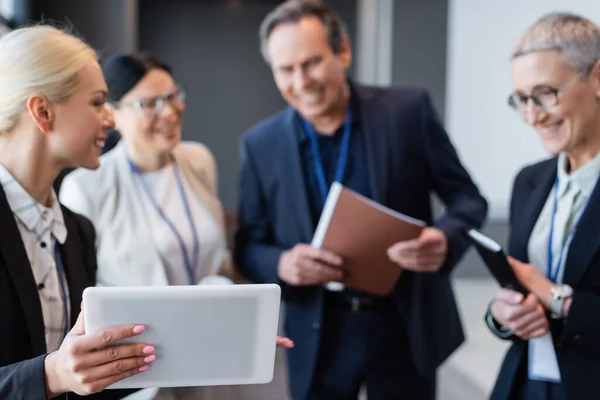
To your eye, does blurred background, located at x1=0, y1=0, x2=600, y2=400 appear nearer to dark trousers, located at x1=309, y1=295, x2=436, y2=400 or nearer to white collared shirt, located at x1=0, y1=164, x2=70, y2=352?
dark trousers, located at x1=309, y1=295, x2=436, y2=400

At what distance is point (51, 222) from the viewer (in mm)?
1505

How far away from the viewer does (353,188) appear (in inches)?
87.7

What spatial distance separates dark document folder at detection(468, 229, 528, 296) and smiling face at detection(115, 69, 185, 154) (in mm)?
1169

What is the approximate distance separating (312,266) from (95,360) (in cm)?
96

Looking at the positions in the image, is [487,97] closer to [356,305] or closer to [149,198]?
[356,305]

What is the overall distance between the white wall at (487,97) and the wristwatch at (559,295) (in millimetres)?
4345

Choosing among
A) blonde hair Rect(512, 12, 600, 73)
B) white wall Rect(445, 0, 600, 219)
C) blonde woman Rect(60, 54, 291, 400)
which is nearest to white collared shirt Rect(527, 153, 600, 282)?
blonde hair Rect(512, 12, 600, 73)

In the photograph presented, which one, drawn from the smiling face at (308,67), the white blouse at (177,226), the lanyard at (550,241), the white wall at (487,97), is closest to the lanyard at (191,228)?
the white blouse at (177,226)

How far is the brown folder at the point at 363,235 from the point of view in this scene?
1.91 metres

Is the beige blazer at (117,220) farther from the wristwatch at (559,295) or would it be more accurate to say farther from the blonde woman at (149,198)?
the wristwatch at (559,295)

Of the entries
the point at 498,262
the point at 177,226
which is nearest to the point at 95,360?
the point at 498,262

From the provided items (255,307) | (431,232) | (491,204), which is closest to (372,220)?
(431,232)

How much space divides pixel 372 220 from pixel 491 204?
4.79 m

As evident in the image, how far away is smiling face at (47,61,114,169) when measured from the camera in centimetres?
147
